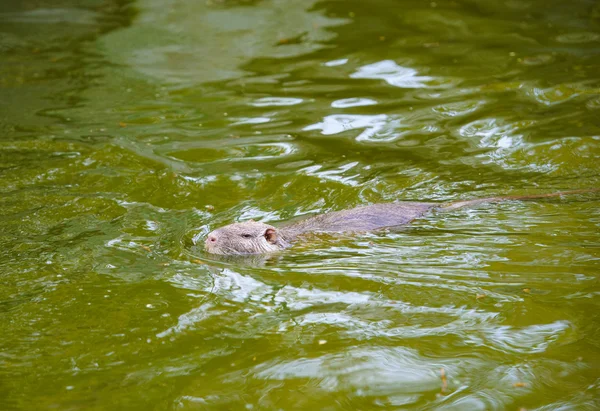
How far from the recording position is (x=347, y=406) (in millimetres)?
4000

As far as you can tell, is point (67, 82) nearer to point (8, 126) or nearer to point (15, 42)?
point (8, 126)

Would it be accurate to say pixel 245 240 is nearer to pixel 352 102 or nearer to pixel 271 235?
pixel 271 235

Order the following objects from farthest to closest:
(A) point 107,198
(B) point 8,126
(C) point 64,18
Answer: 1. (C) point 64,18
2. (B) point 8,126
3. (A) point 107,198

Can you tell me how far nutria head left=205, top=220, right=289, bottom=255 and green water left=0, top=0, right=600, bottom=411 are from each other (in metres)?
0.14

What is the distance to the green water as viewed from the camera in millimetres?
4328

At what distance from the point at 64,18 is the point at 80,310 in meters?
11.5

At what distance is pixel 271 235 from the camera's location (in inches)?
250

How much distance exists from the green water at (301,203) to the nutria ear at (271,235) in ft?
0.61

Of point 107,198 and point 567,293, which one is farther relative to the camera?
point 107,198

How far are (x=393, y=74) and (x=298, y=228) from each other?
538cm

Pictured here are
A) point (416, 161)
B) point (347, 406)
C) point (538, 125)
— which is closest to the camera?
point (347, 406)

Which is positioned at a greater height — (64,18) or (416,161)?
(64,18)

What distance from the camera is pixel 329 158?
8.36 metres

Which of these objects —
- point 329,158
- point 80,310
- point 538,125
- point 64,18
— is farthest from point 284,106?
point 64,18
